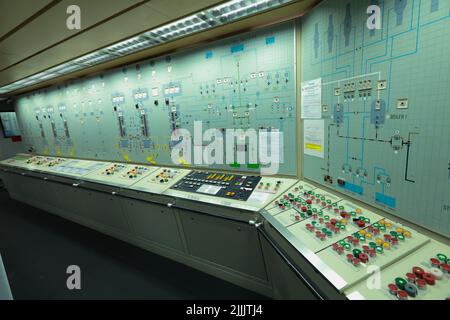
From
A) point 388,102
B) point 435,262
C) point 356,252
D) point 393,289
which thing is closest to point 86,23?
point 388,102

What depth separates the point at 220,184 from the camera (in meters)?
2.10

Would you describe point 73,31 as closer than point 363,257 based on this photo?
No

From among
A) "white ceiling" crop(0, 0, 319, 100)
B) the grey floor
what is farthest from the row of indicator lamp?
"white ceiling" crop(0, 0, 319, 100)

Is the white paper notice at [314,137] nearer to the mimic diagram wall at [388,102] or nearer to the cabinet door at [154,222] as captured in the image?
the mimic diagram wall at [388,102]

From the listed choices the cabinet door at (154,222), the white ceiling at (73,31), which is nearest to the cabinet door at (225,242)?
the cabinet door at (154,222)

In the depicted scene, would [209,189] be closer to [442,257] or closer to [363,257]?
[363,257]

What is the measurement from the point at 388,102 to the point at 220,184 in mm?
1502

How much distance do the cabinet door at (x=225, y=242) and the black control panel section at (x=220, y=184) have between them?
24cm

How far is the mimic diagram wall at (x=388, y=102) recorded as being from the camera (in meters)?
0.92

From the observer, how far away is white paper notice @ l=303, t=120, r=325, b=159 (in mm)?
1632

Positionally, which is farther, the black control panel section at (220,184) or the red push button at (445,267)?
the black control panel section at (220,184)
